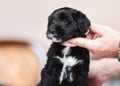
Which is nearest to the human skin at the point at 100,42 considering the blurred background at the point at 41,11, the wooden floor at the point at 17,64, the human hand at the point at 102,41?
the human hand at the point at 102,41

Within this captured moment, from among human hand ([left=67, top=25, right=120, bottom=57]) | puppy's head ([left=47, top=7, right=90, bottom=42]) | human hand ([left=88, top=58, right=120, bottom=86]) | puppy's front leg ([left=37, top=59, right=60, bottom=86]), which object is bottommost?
human hand ([left=88, top=58, right=120, bottom=86])

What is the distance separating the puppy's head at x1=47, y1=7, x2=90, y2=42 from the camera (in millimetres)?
903

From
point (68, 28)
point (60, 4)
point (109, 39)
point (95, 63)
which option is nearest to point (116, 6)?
point (60, 4)

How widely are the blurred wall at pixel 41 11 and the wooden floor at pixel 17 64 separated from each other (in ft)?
1.86

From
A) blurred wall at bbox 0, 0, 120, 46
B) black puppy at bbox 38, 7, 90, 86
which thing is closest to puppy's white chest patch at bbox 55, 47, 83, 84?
black puppy at bbox 38, 7, 90, 86

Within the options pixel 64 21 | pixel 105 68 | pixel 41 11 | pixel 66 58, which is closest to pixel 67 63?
pixel 66 58

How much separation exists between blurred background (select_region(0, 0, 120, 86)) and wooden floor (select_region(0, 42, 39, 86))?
0.57m

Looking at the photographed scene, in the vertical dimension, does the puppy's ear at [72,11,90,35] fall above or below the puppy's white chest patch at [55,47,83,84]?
above

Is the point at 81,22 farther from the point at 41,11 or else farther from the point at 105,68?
the point at 41,11

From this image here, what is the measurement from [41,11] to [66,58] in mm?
689

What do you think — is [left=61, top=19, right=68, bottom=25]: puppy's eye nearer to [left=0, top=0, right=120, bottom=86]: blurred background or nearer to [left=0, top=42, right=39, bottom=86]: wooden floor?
[left=0, top=42, right=39, bottom=86]: wooden floor

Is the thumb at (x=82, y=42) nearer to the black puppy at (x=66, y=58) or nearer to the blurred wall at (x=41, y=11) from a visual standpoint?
the black puppy at (x=66, y=58)

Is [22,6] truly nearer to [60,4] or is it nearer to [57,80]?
[60,4]

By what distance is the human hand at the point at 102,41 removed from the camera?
1.01 m
